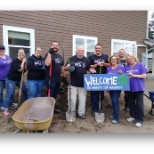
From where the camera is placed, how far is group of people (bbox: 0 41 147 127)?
4.66m

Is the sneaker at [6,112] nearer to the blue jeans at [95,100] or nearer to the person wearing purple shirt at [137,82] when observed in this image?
the blue jeans at [95,100]

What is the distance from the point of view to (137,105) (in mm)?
4707

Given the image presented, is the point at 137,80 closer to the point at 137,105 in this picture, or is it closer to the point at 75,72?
the point at 137,105

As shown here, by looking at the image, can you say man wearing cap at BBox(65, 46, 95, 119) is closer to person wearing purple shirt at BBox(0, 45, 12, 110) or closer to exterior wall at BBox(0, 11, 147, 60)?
person wearing purple shirt at BBox(0, 45, 12, 110)

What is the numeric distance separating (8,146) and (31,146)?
1.27ft

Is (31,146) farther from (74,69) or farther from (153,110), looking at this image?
(153,110)

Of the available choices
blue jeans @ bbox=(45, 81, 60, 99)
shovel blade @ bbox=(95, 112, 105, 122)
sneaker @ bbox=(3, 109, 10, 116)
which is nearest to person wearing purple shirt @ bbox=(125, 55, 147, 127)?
shovel blade @ bbox=(95, 112, 105, 122)

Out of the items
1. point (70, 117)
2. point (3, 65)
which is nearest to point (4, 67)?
point (3, 65)

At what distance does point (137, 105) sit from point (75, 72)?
5.04 feet

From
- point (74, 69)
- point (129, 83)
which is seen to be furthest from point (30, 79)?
point (129, 83)

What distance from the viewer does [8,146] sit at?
367 cm

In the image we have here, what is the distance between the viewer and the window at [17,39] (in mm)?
7080

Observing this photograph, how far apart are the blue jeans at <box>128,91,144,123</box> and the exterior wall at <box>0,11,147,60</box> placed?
4478mm

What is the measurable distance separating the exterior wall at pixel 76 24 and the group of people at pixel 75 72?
2.51 metres
